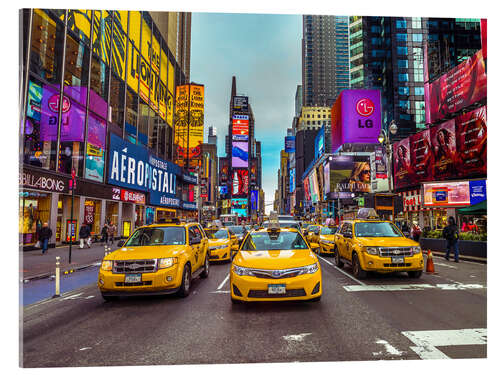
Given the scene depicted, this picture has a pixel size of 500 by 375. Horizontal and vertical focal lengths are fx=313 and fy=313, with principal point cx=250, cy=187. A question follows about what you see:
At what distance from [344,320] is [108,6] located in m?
7.06

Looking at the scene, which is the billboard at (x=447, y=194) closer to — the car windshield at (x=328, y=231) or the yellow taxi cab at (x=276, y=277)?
the car windshield at (x=328, y=231)

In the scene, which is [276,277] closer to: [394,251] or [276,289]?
[276,289]

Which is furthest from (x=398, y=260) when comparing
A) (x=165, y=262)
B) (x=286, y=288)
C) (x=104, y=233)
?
(x=104, y=233)

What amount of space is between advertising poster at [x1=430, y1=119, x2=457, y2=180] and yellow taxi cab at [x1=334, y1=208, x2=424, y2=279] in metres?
29.5

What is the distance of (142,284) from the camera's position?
21.6 ft

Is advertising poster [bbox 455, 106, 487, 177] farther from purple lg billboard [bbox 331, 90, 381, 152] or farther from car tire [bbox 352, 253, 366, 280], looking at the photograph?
purple lg billboard [bbox 331, 90, 381, 152]

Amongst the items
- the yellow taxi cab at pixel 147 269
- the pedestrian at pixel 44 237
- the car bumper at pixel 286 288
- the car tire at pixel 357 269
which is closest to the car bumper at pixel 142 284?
the yellow taxi cab at pixel 147 269

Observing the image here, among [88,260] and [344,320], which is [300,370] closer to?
[344,320]

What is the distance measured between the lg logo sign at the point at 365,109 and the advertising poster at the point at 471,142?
4085 centimetres

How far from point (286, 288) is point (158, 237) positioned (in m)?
3.97

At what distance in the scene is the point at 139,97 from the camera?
3572 cm

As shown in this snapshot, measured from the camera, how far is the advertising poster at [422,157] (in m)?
38.6
